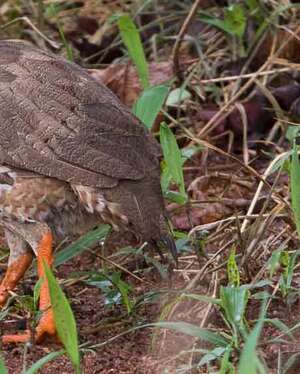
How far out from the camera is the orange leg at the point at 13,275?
4227 mm

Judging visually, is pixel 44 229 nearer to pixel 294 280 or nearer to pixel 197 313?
pixel 197 313

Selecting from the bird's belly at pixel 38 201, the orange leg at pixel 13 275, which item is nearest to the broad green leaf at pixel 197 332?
the bird's belly at pixel 38 201

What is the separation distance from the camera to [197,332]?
3291 millimetres

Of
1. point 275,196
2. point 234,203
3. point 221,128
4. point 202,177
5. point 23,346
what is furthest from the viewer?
point 221,128

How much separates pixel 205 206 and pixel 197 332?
1.50m

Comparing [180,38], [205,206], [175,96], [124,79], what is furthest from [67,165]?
[124,79]

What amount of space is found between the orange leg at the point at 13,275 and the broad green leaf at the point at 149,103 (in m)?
0.68

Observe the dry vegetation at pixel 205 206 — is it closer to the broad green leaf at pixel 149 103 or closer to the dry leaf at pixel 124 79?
the dry leaf at pixel 124 79

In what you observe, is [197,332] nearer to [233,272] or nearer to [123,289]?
[233,272]

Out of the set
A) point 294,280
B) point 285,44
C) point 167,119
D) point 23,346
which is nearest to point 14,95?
point 23,346

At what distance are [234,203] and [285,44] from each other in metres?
1.11

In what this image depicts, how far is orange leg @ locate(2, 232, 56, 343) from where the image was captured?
3877mm

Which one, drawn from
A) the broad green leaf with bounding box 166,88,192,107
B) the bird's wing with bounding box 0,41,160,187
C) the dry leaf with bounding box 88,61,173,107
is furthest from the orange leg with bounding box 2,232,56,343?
the dry leaf with bounding box 88,61,173,107

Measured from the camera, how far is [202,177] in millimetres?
4957
